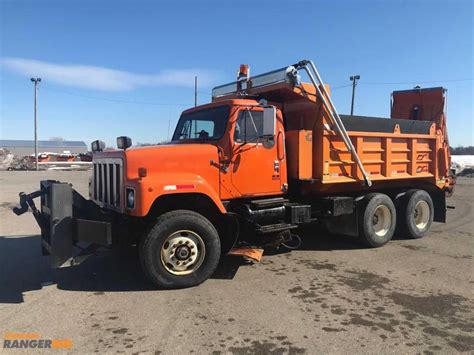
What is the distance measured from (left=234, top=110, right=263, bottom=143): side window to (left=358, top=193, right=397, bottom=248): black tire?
9.39ft

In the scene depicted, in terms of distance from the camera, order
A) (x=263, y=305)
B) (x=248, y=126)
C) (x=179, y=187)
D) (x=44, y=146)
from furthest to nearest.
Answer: (x=44, y=146) → (x=248, y=126) → (x=179, y=187) → (x=263, y=305)

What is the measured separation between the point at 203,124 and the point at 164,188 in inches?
68.0

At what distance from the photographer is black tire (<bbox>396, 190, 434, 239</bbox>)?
29.5 feet

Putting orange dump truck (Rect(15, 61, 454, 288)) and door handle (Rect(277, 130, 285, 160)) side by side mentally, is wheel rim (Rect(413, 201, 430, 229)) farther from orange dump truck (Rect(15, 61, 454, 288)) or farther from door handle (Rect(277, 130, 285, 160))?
door handle (Rect(277, 130, 285, 160))

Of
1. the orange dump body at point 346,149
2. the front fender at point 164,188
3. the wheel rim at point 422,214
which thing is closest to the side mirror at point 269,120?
the orange dump body at point 346,149

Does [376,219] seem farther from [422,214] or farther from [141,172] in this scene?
[141,172]

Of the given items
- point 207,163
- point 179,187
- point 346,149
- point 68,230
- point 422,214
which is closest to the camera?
point 68,230

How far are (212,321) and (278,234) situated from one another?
2.62m

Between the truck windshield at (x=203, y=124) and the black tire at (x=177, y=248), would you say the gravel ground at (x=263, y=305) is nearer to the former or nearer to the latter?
the black tire at (x=177, y=248)

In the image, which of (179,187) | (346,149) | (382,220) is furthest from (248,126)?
(382,220)

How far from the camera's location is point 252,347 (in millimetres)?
3947

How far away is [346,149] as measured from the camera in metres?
7.72

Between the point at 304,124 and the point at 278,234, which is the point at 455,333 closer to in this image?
the point at 278,234

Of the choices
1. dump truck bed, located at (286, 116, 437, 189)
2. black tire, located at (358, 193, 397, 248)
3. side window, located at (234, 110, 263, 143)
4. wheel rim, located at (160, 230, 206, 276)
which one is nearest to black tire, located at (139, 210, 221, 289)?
wheel rim, located at (160, 230, 206, 276)
